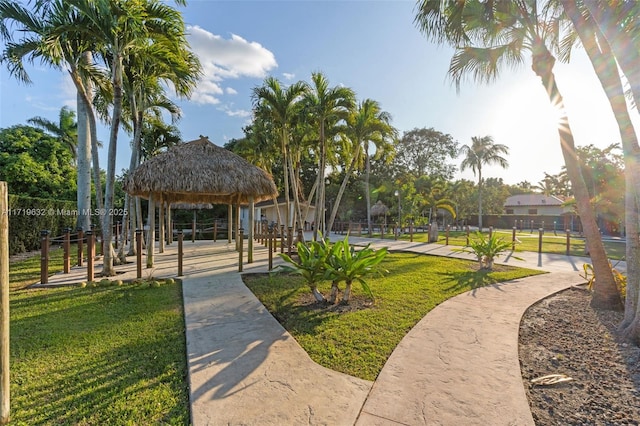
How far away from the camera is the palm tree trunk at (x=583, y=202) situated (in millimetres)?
5016

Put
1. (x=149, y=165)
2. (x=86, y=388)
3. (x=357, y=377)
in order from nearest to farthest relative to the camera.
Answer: (x=86, y=388) → (x=357, y=377) → (x=149, y=165)

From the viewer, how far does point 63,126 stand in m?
23.7

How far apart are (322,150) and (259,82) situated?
3.12 meters

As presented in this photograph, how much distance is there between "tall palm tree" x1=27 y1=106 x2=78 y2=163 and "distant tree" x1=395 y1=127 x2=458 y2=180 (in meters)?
30.7

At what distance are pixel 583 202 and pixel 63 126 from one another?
31296mm

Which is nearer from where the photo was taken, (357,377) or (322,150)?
(357,377)

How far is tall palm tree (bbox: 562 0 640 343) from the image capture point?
386cm

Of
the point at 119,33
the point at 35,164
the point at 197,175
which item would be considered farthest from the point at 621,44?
the point at 35,164

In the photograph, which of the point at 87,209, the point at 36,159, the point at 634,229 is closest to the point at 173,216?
the point at 36,159

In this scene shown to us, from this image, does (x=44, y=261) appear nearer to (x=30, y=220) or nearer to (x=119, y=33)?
(x=119, y=33)

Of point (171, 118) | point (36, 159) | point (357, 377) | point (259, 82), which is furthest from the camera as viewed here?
point (36, 159)

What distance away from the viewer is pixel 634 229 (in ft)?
13.9

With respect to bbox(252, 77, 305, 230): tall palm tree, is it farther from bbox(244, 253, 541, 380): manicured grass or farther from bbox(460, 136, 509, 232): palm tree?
bbox(460, 136, 509, 232): palm tree

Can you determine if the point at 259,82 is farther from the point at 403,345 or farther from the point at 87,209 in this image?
the point at 403,345
